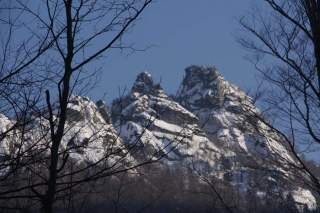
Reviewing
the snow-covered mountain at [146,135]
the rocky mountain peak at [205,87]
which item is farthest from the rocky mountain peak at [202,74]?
the snow-covered mountain at [146,135]

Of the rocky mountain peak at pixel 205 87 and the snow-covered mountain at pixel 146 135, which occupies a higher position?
the rocky mountain peak at pixel 205 87

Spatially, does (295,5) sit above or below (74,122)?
above

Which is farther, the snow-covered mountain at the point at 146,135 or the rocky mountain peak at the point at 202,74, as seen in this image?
the rocky mountain peak at the point at 202,74

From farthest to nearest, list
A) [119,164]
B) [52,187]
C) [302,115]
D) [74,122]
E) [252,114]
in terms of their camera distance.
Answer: [252,114] < [302,115] < [74,122] < [119,164] < [52,187]

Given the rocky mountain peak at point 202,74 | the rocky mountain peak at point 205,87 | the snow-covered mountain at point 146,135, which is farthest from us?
the rocky mountain peak at point 202,74

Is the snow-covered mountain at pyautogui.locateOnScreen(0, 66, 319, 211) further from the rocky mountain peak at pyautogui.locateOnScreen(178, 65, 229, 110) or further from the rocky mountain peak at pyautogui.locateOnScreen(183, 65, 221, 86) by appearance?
the rocky mountain peak at pyautogui.locateOnScreen(183, 65, 221, 86)

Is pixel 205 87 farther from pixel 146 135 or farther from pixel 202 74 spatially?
pixel 146 135

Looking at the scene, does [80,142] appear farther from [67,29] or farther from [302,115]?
[302,115]

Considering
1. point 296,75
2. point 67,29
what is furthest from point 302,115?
point 67,29

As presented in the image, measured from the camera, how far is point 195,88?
164 meters

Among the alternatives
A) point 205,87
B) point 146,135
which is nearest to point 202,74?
point 205,87

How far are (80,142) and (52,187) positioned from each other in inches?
33.3

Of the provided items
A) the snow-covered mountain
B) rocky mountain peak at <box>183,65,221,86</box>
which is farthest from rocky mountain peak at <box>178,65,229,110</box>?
the snow-covered mountain

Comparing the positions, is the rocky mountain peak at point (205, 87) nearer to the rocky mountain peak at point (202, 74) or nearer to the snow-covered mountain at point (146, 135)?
the rocky mountain peak at point (202, 74)
